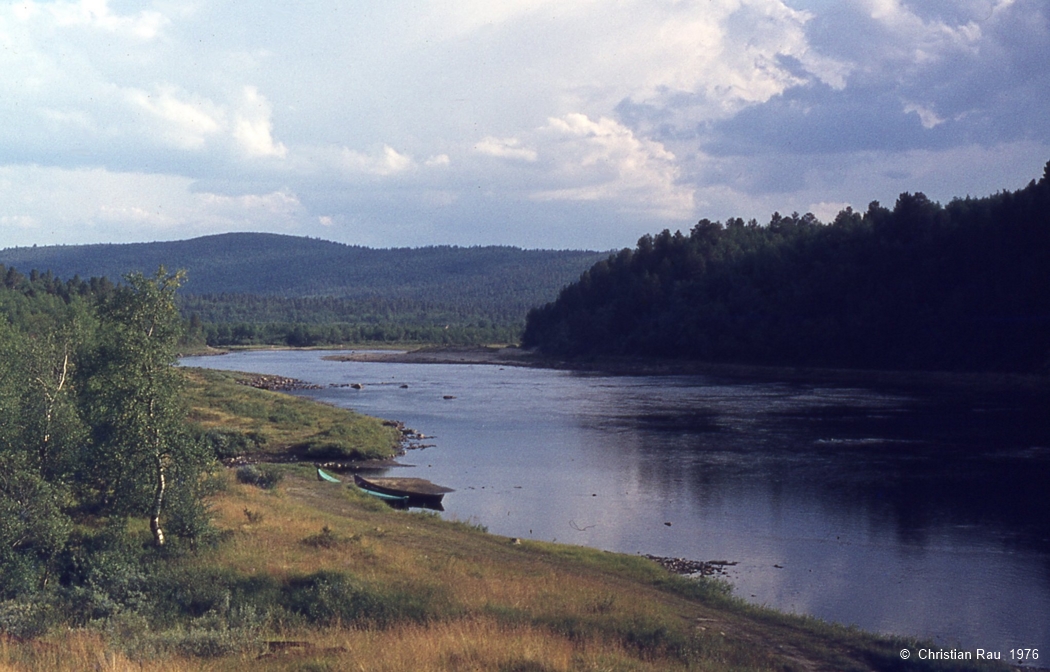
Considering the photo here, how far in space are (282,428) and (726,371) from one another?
191 feet

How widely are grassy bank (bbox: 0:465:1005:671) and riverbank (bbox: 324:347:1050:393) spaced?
56.6m

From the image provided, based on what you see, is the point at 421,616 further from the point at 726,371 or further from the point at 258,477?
the point at 726,371

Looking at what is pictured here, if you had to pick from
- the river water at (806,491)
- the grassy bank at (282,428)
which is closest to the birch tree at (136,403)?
the river water at (806,491)

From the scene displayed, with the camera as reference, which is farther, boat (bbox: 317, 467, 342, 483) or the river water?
boat (bbox: 317, 467, 342, 483)

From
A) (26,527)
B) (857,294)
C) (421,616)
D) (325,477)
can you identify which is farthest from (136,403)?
(857,294)

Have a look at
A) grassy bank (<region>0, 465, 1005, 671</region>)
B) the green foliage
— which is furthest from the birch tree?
the green foliage

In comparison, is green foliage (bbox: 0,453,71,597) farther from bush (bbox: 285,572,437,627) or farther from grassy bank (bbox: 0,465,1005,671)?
bush (bbox: 285,572,437,627)

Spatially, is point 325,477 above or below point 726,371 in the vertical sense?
below

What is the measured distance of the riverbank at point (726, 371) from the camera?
69.2 meters

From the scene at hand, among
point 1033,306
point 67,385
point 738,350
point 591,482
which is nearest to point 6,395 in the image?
point 67,385

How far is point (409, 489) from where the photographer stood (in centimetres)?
3138

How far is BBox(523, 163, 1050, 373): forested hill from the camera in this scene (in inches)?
2926

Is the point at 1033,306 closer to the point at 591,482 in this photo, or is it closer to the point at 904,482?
the point at 904,482

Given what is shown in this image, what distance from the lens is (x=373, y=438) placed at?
44688mm
